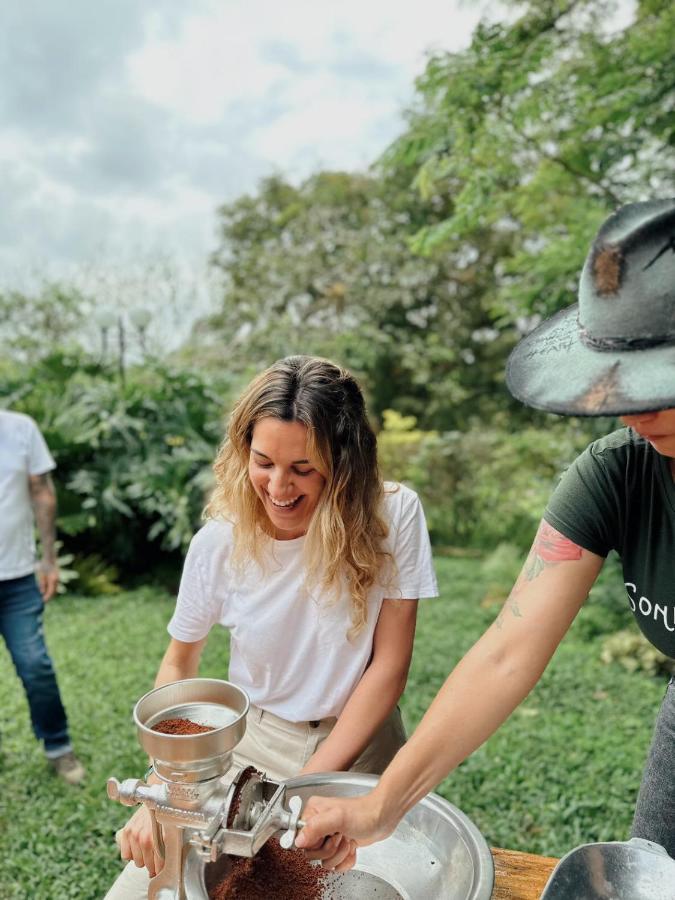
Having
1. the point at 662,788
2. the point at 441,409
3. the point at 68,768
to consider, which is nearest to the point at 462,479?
the point at 441,409

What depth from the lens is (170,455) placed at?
7.52 meters

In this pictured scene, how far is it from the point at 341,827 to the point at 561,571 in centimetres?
64

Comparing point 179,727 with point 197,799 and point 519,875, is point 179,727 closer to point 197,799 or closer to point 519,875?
point 197,799

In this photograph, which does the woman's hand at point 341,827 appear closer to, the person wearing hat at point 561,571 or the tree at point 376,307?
the person wearing hat at point 561,571

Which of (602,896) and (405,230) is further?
(405,230)

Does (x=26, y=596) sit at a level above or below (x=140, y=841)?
below

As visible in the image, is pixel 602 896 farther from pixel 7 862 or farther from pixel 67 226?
pixel 67 226

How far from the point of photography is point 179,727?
1181mm

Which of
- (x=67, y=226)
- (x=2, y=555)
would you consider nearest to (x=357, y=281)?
(x=67, y=226)

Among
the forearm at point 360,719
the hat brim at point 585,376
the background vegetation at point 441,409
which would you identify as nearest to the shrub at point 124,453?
the background vegetation at point 441,409

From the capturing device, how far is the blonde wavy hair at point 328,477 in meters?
1.88

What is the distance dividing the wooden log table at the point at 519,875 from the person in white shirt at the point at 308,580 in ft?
1.55

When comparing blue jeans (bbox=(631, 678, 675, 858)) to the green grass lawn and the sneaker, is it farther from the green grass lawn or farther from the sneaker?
the sneaker

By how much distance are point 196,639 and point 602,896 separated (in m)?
1.25
